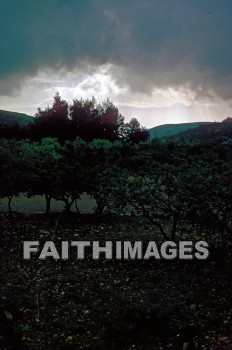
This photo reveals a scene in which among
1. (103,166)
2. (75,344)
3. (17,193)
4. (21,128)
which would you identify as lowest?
(75,344)

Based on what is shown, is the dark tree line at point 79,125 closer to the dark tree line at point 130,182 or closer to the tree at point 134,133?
the tree at point 134,133

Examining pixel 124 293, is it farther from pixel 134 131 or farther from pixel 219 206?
pixel 134 131

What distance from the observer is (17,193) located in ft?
59.7

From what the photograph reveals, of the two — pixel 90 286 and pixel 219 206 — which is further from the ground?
pixel 219 206

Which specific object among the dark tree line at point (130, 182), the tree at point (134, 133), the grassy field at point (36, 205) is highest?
the tree at point (134, 133)

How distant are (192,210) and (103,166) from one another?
769 cm

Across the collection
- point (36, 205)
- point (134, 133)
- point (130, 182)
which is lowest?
point (36, 205)

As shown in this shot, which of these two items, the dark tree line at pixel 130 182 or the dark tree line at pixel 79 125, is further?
the dark tree line at pixel 79 125

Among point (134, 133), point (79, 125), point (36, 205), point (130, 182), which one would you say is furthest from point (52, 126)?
point (130, 182)

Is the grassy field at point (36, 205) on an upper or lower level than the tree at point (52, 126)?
lower

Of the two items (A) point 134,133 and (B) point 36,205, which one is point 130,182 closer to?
(B) point 36,205

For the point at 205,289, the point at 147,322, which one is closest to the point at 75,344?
the point at 147,322

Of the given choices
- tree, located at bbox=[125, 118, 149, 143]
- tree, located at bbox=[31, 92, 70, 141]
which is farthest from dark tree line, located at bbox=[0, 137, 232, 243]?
tree, located at bbox=[125, 118, 149, 143]

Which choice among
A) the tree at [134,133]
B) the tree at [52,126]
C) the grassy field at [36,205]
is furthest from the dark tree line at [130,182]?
the tree at [134,133]
